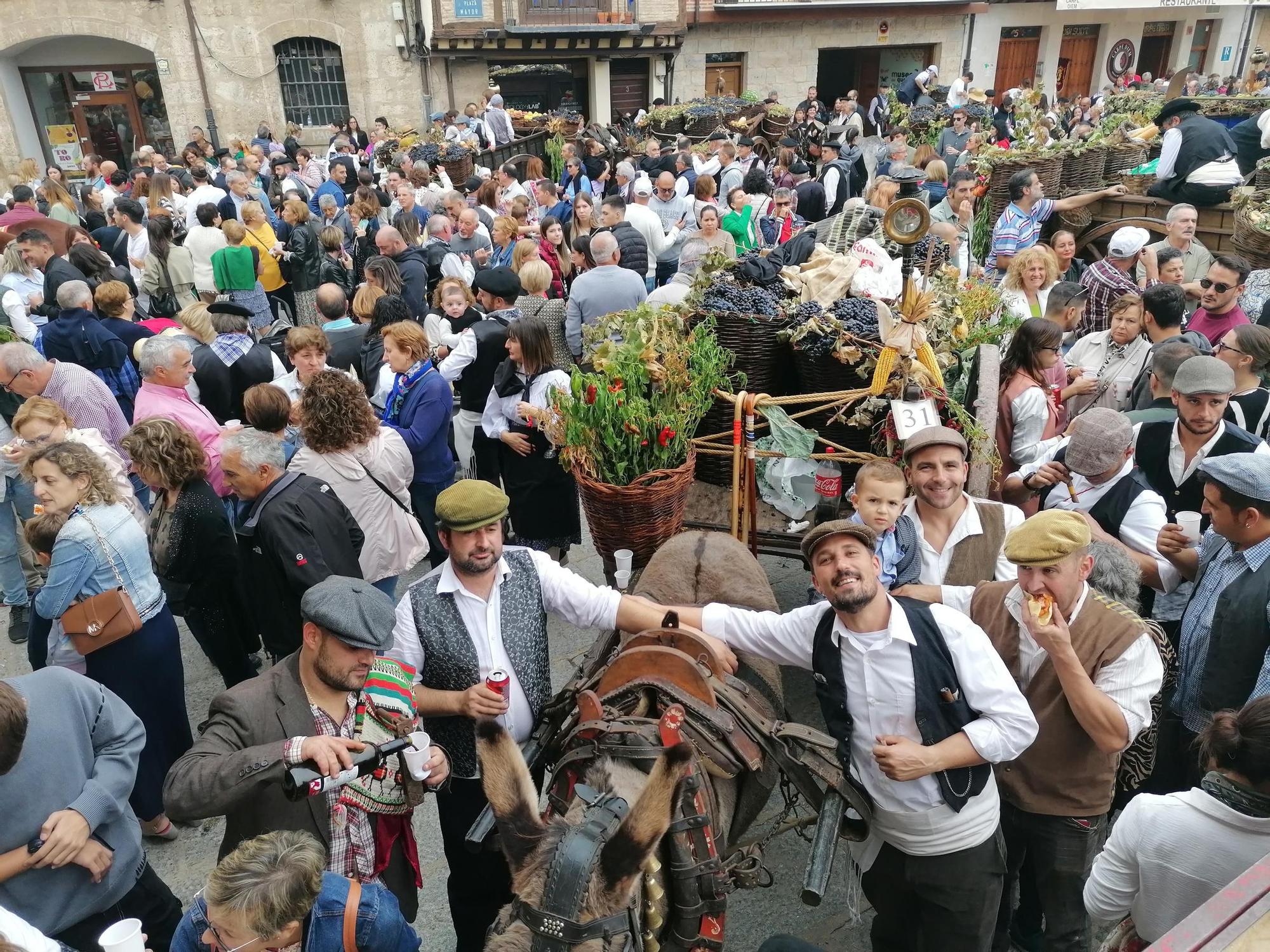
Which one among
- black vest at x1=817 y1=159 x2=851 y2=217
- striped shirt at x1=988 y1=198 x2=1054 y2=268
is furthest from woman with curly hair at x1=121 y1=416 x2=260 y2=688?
black vest at x1=817 y1=159 x2=851 y2=217

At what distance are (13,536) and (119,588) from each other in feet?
9.18

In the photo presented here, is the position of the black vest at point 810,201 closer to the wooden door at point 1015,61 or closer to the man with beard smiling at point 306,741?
the man with beard smiling at point 306,741

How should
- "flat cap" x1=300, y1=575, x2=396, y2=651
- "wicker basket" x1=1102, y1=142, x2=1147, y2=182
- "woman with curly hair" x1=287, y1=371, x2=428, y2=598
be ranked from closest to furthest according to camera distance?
"flat cap" x1=300, y1=575, x2=396, y2=651, "woman with curly hair" x1=287, y1=371, x2=428, y2=598, "wicker basket" x1=1102, y1=142, x2=1147, y2=182

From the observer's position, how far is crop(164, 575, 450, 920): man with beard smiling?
2436 mm

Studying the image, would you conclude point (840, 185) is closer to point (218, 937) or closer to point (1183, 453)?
point (1183, 453)

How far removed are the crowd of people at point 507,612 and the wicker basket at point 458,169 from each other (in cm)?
779

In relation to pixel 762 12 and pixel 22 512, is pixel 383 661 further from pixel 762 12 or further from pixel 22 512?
pixel 762 12

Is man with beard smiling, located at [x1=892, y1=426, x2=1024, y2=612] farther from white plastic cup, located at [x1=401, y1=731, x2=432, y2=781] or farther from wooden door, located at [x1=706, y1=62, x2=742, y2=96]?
wooden door, located at [x1=706, y1=62, x2=742, y2=96]

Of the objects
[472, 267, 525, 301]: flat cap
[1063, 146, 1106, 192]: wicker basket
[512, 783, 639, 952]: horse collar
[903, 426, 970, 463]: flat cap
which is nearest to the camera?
[512, 783, 639, 952]: horse collar

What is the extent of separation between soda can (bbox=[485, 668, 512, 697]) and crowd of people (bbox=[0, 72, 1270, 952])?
82 mm

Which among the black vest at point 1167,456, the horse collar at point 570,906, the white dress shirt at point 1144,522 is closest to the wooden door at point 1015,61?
the black vest at point 1167,456

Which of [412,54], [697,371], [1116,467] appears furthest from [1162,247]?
[412,54]

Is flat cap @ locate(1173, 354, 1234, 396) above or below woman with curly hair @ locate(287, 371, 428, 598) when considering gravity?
above

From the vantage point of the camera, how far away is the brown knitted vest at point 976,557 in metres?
3.44
